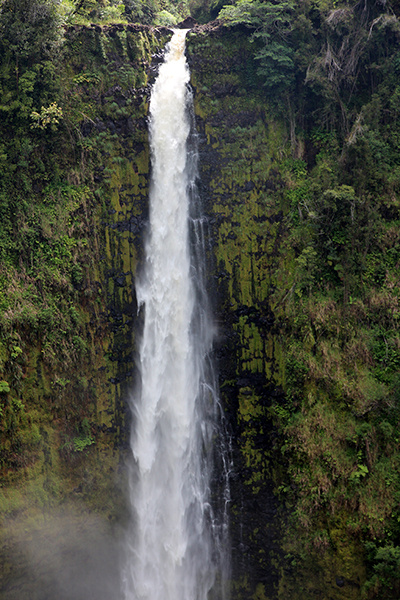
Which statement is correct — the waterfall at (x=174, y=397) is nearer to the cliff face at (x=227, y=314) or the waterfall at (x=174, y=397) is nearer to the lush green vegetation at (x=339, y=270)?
the cliff face at (x=227, y=314)

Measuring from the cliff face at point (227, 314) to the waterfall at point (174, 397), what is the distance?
1.41ft

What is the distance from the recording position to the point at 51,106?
42.4ft

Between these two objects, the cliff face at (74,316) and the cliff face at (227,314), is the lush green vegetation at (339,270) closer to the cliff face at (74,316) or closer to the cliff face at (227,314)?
the cliff face at (227,314)

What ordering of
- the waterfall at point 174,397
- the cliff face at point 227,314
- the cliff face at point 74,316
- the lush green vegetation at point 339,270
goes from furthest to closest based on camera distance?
the waterfall at point 174,397 → the cliff face at point 74,316 → the cliff face at point 227,314 → the lush green vegetation at point 339,270

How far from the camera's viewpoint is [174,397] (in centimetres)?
1268

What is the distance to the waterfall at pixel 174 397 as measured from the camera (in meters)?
12.0

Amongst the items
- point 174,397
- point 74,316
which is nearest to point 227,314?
point 174,397

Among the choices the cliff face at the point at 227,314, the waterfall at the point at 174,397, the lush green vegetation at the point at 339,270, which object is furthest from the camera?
the waterfall at the point at 174,397

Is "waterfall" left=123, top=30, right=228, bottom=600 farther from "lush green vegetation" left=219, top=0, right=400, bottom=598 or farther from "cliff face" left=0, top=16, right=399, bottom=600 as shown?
"lush green vegetation" left=219, top=0, right=400, bottom=598

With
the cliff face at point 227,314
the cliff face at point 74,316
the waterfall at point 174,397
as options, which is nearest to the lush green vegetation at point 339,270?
the cliff face at point 227,314

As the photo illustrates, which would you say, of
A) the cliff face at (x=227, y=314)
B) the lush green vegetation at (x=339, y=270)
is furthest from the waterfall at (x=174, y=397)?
the lush green vegetation at (x=339, y=270)

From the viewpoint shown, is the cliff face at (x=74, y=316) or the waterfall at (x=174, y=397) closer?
the cliff face at (x=74, y=316)

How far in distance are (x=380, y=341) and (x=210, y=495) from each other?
6.19m

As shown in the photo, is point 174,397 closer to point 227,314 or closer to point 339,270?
point 227,314
